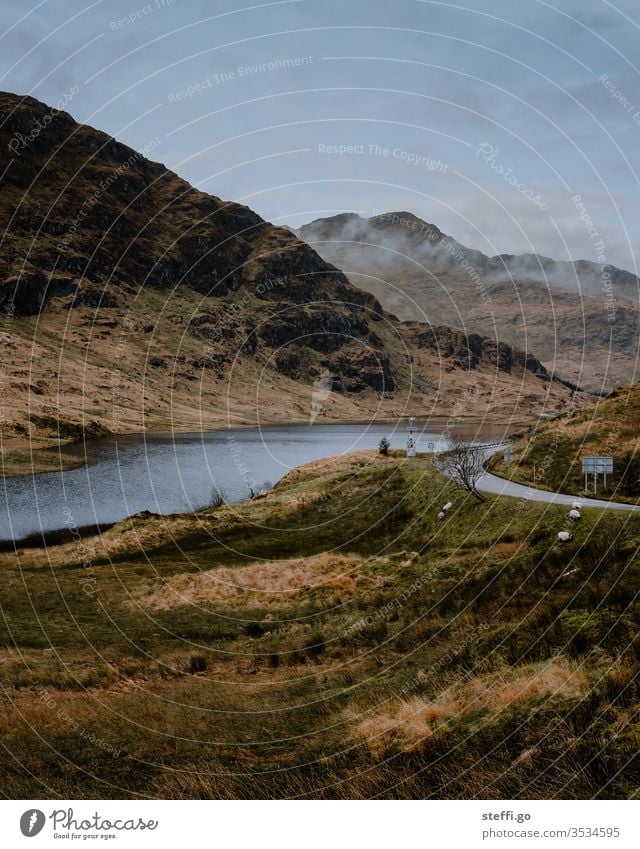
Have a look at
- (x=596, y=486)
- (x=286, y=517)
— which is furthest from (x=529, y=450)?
(x=286, y=517)

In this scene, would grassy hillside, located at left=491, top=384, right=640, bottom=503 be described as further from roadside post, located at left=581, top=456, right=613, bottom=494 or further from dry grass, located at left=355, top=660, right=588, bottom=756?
dry grass, located at left=355, top=660, right=588, bottom=756

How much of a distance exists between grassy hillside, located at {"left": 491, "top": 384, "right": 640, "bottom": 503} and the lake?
1881 centimetres

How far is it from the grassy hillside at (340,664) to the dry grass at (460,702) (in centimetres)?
6

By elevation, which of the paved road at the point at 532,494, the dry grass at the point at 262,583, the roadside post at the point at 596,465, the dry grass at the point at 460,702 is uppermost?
the roadside post at the point at 596,465

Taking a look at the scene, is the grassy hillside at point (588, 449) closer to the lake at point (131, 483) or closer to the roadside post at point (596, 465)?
the roadside post at point (596, 465)

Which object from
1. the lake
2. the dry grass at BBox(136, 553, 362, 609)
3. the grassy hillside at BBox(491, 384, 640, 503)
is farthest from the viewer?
the lake

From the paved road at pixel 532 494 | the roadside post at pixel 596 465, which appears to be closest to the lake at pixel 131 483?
the paved road at pixel 532 494

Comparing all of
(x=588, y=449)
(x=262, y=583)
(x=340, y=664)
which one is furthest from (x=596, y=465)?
(x=340, y=664)

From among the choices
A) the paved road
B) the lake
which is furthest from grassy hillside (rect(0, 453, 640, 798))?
the lake

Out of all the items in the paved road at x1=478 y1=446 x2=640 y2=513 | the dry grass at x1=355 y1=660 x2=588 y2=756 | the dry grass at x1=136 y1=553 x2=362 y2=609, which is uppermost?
the paved road at x1=478 y1=446 x2=640 y2=513

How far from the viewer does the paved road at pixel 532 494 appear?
3258cm

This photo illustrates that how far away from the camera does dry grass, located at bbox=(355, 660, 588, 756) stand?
15.4 metres

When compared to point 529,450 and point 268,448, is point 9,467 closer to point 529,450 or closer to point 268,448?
point 268,448

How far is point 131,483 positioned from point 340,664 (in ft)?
208
